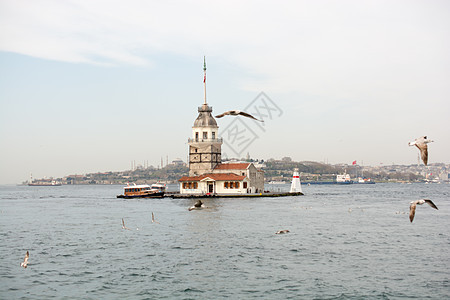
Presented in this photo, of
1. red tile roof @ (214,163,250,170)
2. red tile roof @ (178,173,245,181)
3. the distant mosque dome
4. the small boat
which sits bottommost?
the small boat

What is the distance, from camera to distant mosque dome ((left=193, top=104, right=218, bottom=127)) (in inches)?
3871

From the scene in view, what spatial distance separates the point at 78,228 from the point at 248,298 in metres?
31.8

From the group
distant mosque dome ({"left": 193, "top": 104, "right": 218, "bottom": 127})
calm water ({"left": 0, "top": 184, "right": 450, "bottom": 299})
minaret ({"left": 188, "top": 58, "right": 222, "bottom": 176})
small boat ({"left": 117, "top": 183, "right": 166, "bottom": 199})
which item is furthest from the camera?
small boat ({"left": 117, "top": 183, "right": 166, "bottom": 199})

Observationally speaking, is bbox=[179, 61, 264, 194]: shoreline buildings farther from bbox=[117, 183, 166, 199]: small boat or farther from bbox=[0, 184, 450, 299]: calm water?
bbox=[0, 184, 450, 299]: calm water

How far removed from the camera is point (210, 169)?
96.4 meters

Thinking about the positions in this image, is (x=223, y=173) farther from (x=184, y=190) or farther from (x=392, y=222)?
(x=392, y=222)

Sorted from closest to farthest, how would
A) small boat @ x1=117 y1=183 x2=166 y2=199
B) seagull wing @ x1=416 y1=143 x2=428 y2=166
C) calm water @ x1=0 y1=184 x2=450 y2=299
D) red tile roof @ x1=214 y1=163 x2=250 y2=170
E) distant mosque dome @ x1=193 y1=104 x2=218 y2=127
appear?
seagull wing @ x1=416 y1=143 x2=428 y2=166 → calm water @ x1=0 y1=184 x2=450 y2=299 → red tile roof @ x1=214 y1=163 x2=250 y2=170 → distant mosque dome @ x1=193 y1=104 x2=218 y2=127 → small boat @ x1=117 y1=183 x2=166 y2=199

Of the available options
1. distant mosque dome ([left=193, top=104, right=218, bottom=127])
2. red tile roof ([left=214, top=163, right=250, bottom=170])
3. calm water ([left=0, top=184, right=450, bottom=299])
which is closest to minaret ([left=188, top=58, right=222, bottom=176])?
distant mosque dome ([left=193, top=104, right=218, bottom=127])

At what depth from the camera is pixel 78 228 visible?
51.4 m

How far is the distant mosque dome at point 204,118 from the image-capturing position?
98312 mm

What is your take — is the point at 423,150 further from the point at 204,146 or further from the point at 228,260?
the point at 204,146

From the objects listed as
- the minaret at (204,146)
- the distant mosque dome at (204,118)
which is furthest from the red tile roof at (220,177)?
the distant mosque dome at (204,118)

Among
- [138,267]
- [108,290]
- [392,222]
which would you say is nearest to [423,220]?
[392,222]

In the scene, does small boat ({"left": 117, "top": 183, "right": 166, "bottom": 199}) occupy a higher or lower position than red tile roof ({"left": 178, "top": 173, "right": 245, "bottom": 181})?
lower
